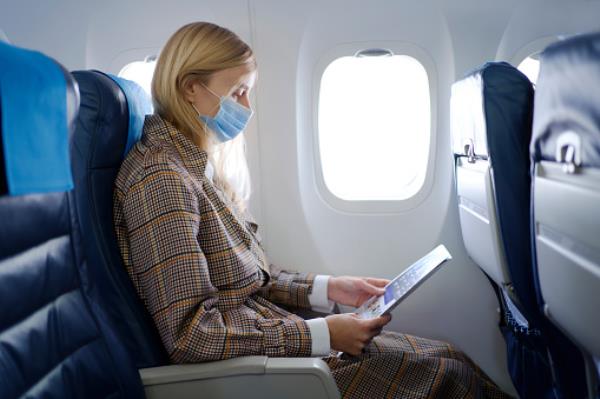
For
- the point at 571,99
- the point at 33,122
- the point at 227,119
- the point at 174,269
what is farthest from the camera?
the point at 227,119

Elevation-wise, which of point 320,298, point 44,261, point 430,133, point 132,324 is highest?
point 430,133

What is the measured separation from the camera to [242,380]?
1.50 m

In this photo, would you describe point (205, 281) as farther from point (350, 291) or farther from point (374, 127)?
point (374, 127)

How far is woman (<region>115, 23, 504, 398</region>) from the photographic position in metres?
1.50

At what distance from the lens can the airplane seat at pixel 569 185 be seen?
1003 millimetres

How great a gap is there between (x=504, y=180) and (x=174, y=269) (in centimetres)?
93

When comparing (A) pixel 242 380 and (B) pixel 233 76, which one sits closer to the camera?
(A) pixel 242 380

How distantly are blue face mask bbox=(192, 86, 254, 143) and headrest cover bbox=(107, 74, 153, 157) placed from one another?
184 mm

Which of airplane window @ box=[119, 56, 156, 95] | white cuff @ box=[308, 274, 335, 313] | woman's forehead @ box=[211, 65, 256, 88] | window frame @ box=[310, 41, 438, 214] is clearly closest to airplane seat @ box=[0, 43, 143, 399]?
woman's forehead @ box=[211, 65, 256, 88]

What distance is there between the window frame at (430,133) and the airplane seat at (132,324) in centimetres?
111

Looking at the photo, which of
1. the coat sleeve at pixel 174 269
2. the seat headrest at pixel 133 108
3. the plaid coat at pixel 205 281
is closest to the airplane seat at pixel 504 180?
the plaid coat at pixel 205 281

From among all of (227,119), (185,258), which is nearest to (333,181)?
(227,119)

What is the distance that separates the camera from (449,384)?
1.79 metres

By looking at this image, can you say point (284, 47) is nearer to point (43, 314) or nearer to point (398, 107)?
point (398, 107)
